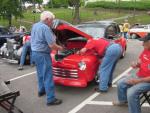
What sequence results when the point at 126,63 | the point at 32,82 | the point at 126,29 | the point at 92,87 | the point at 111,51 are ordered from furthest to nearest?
1. the point at 126,29
2. the point at 126,63
3. the point at 32,82
4. the point at 92,87
5. the point at 111,51

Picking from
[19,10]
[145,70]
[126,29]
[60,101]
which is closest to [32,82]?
[60,101]

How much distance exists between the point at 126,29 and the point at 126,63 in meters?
15.9

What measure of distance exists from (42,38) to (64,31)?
5.86ft

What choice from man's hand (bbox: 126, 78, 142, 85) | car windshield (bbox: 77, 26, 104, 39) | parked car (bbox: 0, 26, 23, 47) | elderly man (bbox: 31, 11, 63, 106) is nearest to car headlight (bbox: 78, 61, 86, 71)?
elderly man (bbox: 31, 11, 63, 106)

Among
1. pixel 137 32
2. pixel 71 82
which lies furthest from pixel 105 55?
pixel 137 32

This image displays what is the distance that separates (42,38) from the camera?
26.1 feet

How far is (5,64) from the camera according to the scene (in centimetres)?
1441

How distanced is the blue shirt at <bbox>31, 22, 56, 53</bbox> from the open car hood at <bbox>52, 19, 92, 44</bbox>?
66 cm

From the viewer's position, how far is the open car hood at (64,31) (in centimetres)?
875

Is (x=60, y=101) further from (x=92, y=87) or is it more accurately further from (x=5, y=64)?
(x=5, y=64)

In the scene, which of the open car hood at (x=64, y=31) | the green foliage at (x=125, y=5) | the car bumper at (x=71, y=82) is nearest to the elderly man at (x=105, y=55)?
the car bumper at (x=71, y=82)

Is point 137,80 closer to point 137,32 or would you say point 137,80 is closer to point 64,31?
point 64,31

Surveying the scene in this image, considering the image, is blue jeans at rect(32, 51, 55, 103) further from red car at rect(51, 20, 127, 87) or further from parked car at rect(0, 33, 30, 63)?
parked car at rect(0, 33, 30, 63)

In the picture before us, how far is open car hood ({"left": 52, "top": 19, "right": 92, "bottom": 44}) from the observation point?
8.75 meters
